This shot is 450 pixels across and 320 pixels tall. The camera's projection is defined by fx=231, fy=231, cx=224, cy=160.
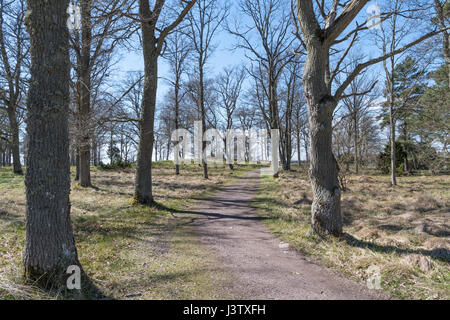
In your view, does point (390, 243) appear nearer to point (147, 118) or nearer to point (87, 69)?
point (147, 118)

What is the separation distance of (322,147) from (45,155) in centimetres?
482

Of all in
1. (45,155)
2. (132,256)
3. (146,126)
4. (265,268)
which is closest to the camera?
(45,155)

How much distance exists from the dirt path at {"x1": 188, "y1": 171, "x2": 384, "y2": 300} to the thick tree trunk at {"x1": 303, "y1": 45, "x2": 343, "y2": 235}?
3.56 ft

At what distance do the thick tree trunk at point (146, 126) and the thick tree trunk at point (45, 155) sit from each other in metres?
5.17

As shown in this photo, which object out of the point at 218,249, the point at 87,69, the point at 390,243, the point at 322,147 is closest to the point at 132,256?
the point at 218,249

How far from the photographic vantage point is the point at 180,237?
5395 mm

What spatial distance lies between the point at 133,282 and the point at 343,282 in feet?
9.89

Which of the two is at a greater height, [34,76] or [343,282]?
[34,76]

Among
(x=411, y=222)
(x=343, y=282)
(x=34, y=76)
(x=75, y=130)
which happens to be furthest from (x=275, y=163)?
(x=34, y=76)

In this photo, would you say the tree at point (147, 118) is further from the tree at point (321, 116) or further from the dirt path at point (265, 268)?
the tree at point (321, 116)

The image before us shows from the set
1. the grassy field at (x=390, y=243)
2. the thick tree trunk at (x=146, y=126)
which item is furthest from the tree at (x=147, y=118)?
the grassy field at (x=390, y=243)

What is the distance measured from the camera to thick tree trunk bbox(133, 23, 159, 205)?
26.8 feet

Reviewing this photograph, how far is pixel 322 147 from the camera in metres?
4.95
